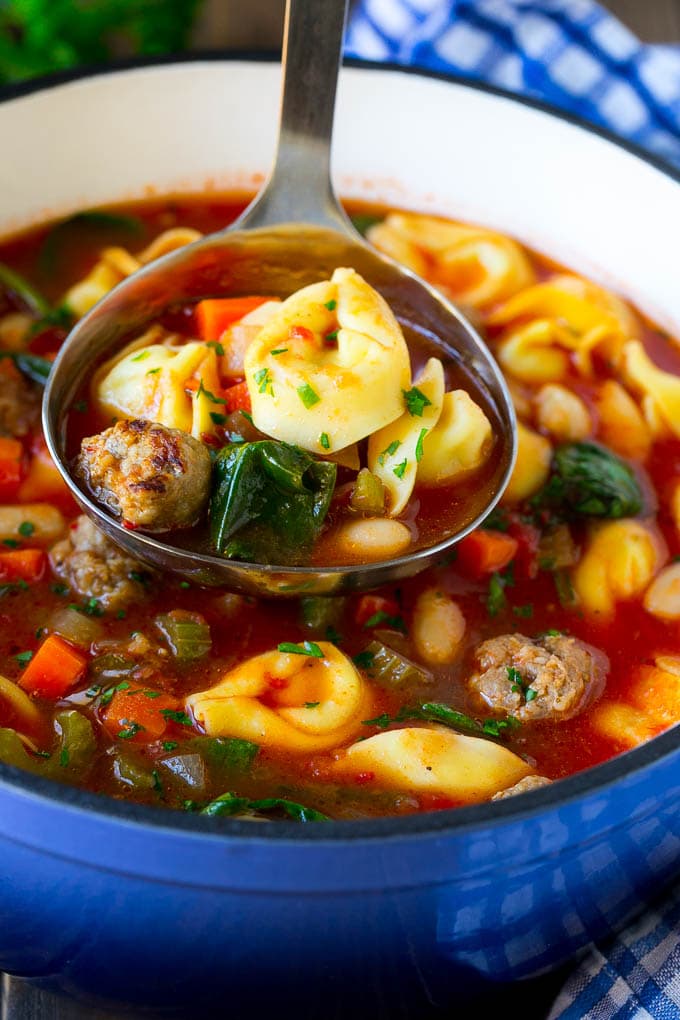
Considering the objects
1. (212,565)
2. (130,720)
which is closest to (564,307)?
(212,565)

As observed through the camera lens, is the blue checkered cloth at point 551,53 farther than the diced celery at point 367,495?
Yes

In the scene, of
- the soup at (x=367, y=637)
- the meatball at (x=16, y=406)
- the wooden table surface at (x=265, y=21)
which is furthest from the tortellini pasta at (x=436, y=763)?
the wooden table surface at (x=265, y=21)

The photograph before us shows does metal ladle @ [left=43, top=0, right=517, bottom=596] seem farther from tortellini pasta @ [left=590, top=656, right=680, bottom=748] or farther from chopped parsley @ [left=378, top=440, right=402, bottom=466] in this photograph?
tortellini pasta @ [left=590, top=656, right=680, bottom=748]

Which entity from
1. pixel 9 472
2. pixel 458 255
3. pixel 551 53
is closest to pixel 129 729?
pixel 9 472

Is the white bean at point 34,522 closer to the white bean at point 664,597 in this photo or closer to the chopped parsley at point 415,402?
the chopped parsley at point 415,402

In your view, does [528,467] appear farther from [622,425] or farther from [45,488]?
[45,488]

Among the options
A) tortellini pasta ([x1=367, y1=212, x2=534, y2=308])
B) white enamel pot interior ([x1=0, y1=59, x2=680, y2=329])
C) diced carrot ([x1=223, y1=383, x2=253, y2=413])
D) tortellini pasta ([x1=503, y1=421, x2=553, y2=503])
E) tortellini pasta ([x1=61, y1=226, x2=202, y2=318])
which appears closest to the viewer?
diced carrot ([x1=223, y1=383, x2=253, y2=413])

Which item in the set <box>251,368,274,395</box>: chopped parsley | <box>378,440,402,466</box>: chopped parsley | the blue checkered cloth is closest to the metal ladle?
<box>378,440,402,466</box>: chopped parsley

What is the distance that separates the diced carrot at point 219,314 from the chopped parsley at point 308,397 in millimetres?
738

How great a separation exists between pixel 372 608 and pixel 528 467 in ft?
2.76

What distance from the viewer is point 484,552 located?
3971mm

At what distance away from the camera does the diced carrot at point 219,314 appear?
4289mm

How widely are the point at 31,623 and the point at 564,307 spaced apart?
2.59m

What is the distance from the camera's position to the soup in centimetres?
336
